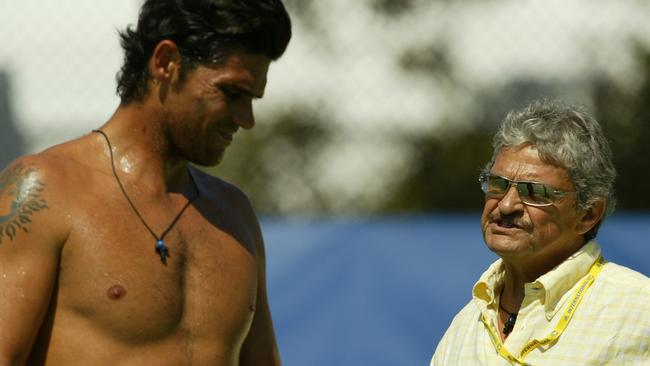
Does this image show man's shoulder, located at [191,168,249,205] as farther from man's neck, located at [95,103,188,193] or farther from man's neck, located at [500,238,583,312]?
man's neck, located at [500,238,583,312]

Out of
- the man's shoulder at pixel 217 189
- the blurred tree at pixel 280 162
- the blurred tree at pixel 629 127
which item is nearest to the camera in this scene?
the man's shoulder at pixel 217 189

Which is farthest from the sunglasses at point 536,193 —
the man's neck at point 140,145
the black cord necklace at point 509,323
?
the man's neck at point 140,145

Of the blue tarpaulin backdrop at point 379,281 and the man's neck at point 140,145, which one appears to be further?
the blue tarpaulin backdrop at point 379,281

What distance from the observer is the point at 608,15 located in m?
6.89

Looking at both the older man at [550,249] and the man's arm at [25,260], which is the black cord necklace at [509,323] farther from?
the man's arm at [25,260]

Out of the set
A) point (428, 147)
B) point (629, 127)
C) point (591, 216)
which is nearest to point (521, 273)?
point (591, 216)

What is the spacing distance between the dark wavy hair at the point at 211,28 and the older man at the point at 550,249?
26.2 inches

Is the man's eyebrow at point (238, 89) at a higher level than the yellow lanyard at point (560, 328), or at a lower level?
higher

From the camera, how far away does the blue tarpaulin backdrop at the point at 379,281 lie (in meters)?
4.48

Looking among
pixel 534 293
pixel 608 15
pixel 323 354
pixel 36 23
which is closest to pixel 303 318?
pixel 323 354

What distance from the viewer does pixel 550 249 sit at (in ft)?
10.1

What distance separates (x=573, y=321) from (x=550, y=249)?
21 cm

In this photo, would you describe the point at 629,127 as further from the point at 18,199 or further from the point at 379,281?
the point at 18,199

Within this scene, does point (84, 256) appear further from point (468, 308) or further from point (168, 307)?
point (468, 308)
